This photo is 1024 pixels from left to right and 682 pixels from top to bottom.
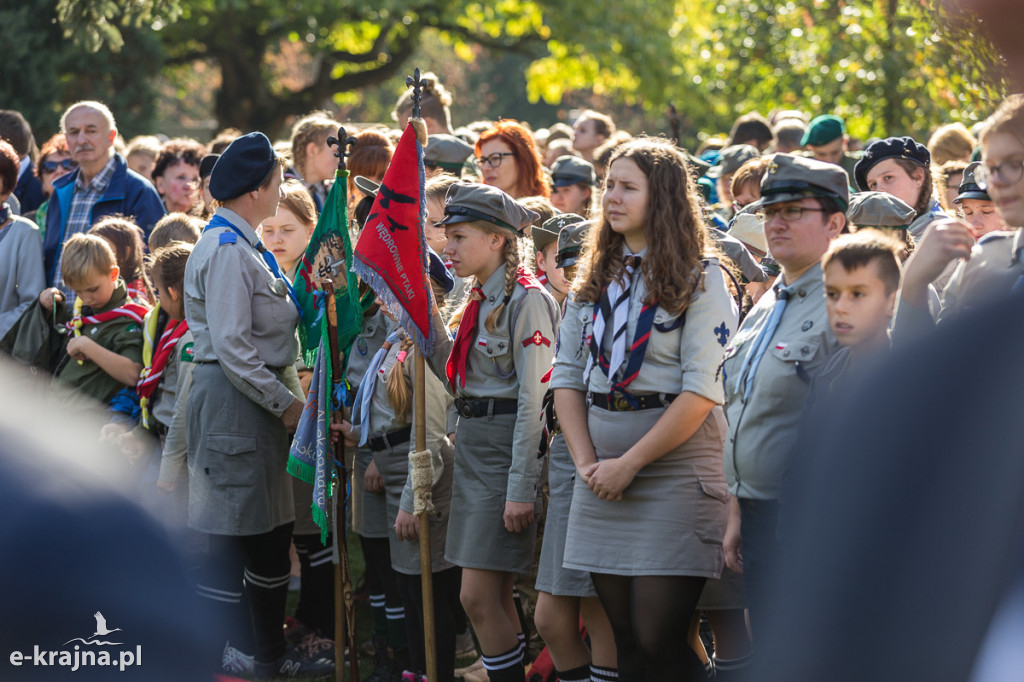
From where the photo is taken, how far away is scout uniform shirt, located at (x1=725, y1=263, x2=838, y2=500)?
3.51 meters

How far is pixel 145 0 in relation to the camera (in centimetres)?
778

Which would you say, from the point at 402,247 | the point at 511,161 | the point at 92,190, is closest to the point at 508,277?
the point at 402,247

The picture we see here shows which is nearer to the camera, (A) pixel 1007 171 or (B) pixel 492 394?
(A) pixel 1007 171

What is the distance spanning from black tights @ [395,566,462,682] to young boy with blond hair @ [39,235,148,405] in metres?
2.17

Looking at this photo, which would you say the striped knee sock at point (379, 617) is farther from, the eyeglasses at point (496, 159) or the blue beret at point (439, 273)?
the eyeglasses at point (496, 159)

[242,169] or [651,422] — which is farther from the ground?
[242,169]

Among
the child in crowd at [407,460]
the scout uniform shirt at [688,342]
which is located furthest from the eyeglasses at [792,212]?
the child in crowd at [407,460]

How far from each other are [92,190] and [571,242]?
13.6 ft

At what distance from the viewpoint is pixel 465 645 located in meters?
6.01

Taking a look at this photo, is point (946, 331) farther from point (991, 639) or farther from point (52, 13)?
point (52, 13)

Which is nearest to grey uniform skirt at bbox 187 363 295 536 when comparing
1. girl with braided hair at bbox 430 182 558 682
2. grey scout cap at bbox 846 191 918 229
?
girl with braided hair at bbox 430 182 558 682

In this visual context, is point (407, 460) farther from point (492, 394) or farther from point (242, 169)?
point (242, 169)

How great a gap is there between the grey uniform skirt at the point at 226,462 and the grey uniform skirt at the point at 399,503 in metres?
0.61

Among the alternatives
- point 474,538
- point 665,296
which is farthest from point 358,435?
point 665,296
